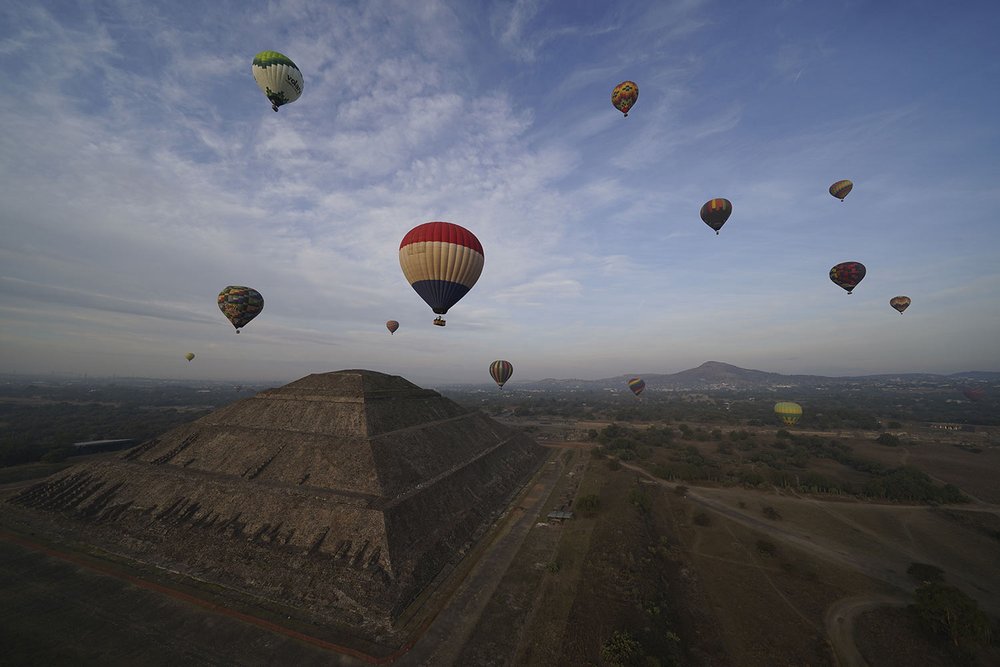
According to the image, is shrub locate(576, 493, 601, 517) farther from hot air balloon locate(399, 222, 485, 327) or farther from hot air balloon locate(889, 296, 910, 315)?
hot air balloon locate(889, 296, 910, 315)

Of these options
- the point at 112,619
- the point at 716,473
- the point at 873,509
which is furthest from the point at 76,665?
the point at 873,509

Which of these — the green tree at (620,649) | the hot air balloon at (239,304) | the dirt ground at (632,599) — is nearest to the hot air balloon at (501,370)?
the dirt ground at (632,599)

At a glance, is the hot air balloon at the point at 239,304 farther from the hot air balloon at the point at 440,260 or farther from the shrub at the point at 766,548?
the shrub at the point at 766,548

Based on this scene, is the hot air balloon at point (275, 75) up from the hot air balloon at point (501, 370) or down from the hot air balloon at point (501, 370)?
up

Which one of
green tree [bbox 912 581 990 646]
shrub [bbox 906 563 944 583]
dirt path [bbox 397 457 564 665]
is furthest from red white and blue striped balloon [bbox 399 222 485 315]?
shrub [bbox 906 563 944 583]

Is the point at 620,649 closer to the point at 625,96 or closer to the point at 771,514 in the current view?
the point at 771,514

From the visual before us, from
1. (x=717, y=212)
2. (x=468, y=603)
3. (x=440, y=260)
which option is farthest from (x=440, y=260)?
(x=717, y=212)
